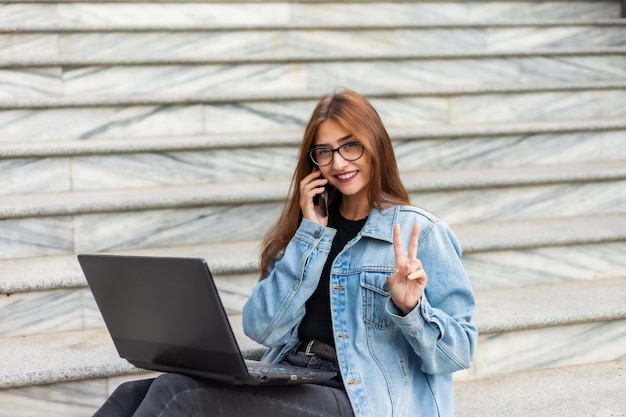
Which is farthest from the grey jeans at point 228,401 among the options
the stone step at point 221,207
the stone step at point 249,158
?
the stone step at point 249,158

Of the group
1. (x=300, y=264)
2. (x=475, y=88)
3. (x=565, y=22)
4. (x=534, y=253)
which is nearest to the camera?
(x=300, y=264)

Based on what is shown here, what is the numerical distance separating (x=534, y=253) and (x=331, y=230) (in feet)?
3.67

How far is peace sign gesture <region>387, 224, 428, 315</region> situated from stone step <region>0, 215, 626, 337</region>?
3.17 feet

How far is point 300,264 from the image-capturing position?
78.6 inches

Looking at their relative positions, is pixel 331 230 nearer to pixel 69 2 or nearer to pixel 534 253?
pixel 534 253

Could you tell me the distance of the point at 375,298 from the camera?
76.7 inches

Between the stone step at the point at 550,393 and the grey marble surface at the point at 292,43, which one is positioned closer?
the stone step at the point at 550,393

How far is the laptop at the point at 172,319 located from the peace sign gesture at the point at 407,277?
0.84 ft

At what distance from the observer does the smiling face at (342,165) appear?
198 centimetres

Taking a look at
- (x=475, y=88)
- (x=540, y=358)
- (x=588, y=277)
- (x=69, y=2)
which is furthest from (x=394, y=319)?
(x=69, y=2)

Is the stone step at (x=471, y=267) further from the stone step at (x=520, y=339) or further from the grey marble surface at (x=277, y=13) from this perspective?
the grey marble surface at (x=277, y=13)

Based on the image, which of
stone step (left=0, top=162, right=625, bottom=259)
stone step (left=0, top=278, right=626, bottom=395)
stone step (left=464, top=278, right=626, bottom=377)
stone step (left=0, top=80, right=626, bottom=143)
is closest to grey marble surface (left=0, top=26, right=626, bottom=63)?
Answer: stone step (left=0, top=80, right=626, bottom=143)

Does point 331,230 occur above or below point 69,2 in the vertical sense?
below

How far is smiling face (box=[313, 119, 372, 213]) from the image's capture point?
198 cm
